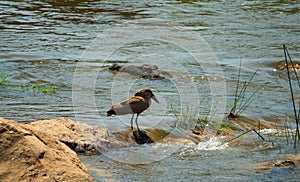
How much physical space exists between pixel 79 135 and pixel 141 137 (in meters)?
0.72

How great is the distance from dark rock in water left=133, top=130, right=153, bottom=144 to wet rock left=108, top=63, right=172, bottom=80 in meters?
2.97

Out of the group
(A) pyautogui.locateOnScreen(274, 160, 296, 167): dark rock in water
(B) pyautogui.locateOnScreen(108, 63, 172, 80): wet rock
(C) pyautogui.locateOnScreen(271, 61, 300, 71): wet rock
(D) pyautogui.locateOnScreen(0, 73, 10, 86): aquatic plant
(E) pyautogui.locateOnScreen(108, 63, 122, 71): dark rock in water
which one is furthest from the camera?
(C) pyautogui.locateOnScreen(271, 61, 300, 71): wet rock

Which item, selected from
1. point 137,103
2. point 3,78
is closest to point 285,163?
point 137,103

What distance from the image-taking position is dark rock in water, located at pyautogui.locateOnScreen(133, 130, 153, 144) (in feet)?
21.0

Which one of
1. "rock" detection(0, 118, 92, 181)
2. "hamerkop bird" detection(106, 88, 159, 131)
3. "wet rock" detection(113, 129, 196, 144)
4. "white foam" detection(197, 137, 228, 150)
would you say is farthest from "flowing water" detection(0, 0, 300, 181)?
"rock" detection(0, 118, 92, 181)

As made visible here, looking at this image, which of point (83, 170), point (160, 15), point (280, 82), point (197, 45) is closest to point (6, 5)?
point (160, 15)

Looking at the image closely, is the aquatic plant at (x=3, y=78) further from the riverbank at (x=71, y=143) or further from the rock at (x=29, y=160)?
the rock at (x=29, y=160)

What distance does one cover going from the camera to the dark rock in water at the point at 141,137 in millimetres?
6398

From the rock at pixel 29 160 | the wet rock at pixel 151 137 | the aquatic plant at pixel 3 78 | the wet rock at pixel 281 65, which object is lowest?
the wet rock at pixel 281 65

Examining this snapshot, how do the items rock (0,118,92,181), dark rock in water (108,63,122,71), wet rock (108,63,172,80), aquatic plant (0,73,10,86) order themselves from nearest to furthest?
rock (0,118,92,181), aquatic plant (0,73,10,86), wet rock (108,63,172,80), dark rock in water (108,63,122,71)

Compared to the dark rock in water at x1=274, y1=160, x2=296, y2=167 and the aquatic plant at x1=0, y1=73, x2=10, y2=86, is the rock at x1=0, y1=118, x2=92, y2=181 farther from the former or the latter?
the aquatic plant at x1=0, y1=73, x2=10, y2=86

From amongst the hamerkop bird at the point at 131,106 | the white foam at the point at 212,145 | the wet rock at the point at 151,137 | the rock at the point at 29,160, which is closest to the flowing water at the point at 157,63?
the white foam at the point at 212,145

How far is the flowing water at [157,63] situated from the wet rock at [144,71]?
137mm

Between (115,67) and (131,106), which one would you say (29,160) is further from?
(115,67)
